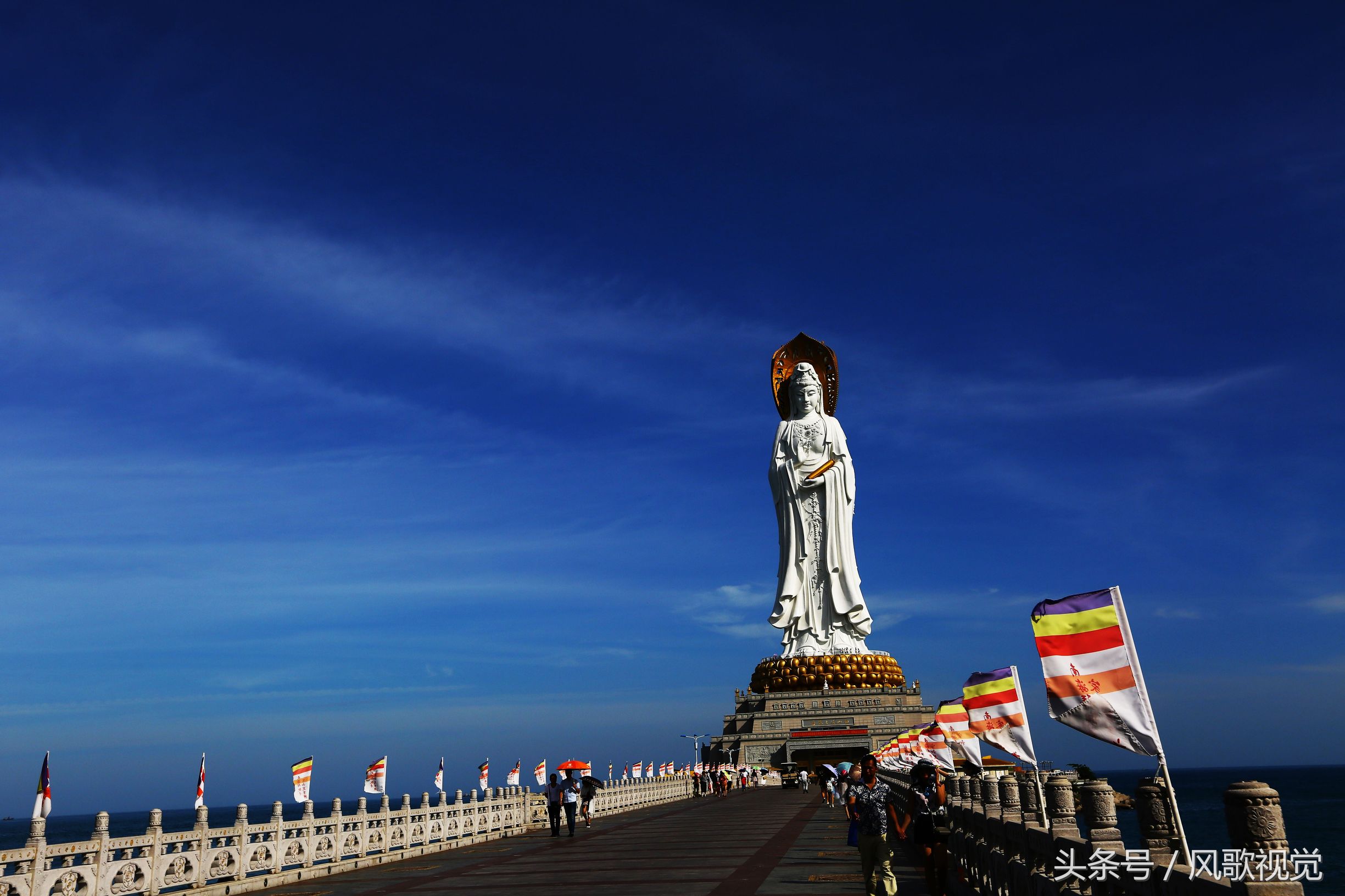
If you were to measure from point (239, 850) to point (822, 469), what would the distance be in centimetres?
4537

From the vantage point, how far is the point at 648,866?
16438 mm

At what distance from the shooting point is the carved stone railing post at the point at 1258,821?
5.16 metres

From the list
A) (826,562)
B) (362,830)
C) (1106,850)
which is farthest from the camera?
(826,562)

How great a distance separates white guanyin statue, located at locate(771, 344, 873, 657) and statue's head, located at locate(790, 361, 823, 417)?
0.80m

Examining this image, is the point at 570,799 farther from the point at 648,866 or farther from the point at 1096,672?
the point at 1096,672

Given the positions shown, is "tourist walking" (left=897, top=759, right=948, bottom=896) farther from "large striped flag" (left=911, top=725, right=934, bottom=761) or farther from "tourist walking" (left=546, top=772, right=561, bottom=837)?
"tourist walking" (left=546, top=772, right=561, bottom=837)

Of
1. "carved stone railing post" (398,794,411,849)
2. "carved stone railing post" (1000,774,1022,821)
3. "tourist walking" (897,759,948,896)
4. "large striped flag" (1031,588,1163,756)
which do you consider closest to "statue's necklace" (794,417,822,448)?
"carved stone railing post" (398,794,411,849)

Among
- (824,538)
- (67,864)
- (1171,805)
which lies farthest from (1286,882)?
(824,538)

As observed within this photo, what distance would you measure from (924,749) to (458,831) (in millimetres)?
10668

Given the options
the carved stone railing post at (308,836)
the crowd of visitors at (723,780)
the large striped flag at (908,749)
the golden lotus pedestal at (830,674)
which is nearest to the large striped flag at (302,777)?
the carved stone railing post at (308,836)

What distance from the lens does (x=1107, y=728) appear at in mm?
7961

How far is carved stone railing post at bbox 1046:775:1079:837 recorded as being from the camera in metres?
8.66

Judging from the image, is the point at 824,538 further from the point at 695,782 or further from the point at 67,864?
the point at 67,864

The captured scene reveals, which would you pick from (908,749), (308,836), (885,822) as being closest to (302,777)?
(308,836)
